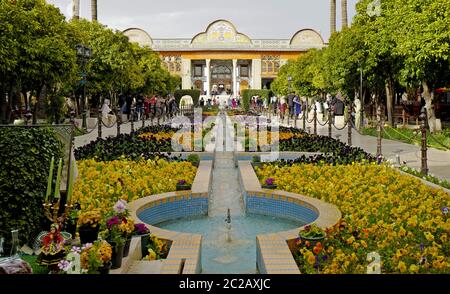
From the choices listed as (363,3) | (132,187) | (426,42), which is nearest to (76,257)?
(132,187)

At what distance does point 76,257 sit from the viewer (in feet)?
10.9

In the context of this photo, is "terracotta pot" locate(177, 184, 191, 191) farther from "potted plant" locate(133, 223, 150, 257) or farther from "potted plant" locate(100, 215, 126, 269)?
"potted plant" locate(100, 215, 126, 269)

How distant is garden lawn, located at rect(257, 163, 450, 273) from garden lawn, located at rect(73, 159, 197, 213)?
1679 millimetres

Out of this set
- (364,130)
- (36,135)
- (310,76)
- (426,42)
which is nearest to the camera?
(36,135)

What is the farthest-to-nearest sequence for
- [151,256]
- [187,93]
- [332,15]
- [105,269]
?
[187,93]
[332,15]
[151,256]
[105,269]

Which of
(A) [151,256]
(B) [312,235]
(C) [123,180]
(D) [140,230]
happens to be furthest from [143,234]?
(C) [123,180]

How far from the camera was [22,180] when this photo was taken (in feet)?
13.9

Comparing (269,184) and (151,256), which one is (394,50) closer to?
(269,184)

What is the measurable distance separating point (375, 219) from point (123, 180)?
390 cm

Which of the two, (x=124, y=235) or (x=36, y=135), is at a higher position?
(x=36, y=135)

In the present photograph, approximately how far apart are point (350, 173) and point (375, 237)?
3.33m

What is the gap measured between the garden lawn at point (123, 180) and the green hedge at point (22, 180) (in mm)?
1276

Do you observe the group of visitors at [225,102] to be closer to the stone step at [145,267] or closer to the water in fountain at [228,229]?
the water in fountain at [228,229]
